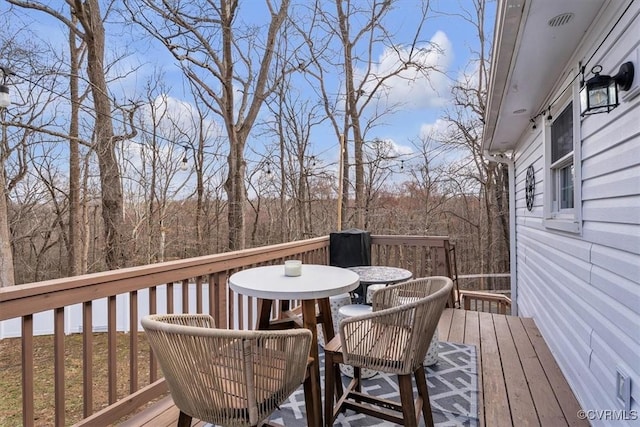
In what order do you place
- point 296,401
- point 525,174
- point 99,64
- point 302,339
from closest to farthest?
point 302,339 → point 296,401 → point 525,174 → point 99,64

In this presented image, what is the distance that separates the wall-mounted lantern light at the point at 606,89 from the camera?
5.43ft

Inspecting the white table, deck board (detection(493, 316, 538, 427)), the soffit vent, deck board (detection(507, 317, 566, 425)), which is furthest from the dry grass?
the soffit vent

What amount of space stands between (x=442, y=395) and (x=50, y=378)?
6136 mm

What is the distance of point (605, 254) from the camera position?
193cm

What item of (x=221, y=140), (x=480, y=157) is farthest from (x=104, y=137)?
(x=480, y=157)

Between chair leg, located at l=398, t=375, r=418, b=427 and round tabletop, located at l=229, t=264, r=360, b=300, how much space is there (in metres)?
0.52

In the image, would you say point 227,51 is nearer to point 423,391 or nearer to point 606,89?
point 606,89

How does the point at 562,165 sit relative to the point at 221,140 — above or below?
below

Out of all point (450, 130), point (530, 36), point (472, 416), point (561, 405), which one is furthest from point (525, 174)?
point (450, 130)

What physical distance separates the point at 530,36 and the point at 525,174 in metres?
2.94

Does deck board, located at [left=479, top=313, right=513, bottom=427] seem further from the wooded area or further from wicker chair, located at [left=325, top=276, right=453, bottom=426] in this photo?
the wooded area

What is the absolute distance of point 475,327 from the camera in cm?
380

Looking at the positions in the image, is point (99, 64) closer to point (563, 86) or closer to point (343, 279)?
point (343, 279)

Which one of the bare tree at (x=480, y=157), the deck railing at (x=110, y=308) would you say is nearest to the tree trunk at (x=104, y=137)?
the deck railing at (x=110, y=308)
